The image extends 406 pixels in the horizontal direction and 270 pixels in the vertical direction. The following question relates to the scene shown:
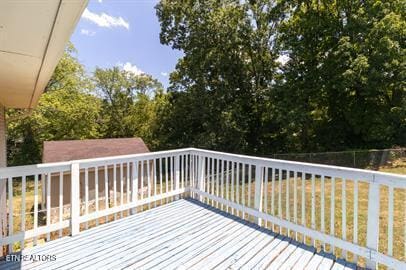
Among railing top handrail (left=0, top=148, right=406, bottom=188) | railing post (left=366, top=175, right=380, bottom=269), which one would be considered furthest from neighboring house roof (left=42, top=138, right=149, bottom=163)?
railing post (left=366, top=175, right=380, bottom=269)

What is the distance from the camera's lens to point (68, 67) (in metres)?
17.4

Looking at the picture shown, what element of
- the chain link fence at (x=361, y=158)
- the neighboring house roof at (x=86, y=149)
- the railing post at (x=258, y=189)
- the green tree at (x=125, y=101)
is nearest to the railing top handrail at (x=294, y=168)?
the railing post at (x=258, y=189)

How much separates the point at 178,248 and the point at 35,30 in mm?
2448

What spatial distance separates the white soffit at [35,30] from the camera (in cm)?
121

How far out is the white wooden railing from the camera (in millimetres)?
2479

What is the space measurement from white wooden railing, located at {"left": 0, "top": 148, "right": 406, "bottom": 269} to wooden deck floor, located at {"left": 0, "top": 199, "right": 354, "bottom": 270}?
0.20 meters

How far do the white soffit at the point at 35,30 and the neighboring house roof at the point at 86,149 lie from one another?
9.44m

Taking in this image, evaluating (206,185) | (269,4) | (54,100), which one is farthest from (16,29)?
(54,100)

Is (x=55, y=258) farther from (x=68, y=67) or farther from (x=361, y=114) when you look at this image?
(x=68, y=67)

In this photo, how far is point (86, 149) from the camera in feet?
38.6

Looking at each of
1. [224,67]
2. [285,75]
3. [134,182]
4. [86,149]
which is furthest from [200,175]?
[224,67]

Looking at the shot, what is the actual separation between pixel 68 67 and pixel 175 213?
672 inches

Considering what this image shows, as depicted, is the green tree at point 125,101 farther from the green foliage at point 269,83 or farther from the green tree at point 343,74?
the green tree at point 343,74

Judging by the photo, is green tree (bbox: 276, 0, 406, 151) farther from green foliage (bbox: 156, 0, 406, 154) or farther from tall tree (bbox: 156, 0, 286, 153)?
tall tree (bbox: 156, 0, 286, 153)
